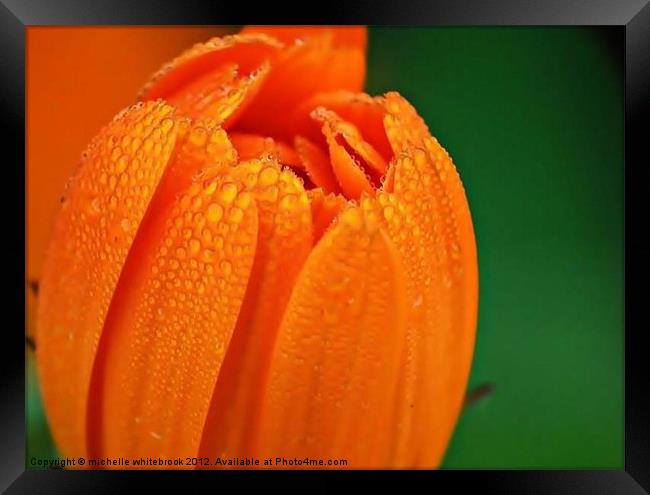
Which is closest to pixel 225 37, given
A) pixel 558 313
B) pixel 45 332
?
pixel 45 332

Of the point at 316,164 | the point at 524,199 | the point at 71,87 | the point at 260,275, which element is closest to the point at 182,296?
the point at 260,275

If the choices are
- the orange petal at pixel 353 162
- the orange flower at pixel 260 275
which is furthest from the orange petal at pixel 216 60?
the orange petal at pixel 353 162

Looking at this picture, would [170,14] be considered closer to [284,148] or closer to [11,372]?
[284,148]

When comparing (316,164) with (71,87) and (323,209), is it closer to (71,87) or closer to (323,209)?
(323,209)

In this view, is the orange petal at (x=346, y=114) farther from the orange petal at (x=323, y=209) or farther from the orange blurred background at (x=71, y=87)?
the orange blurred background at (x=71, y=87)

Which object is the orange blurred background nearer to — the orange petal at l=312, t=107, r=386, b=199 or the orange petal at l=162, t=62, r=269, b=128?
the orange petal at l=162, t=62, r=269, b=128

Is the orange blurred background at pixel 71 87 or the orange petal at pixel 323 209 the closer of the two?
the orange petal at pixel 323 209
